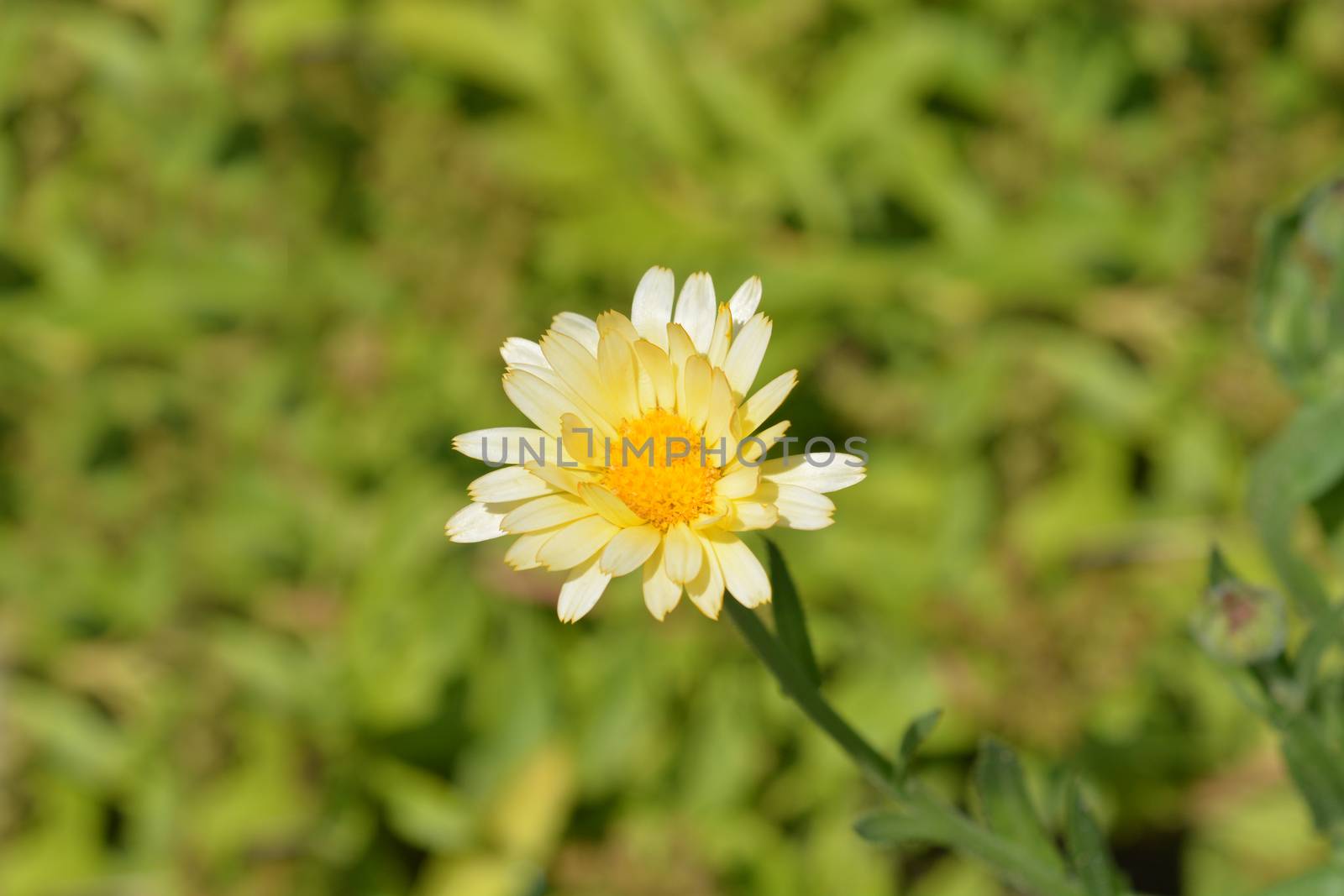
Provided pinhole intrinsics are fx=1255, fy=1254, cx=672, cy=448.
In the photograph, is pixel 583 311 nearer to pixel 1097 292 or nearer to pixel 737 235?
pixel 737 235

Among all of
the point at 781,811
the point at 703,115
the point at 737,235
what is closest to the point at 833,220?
the point at 737,235

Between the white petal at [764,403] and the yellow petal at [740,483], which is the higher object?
the white petal at [764,403]

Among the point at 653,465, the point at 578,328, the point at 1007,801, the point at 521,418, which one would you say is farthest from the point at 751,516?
the point at 521,418

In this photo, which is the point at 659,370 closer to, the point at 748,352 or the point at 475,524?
the point at 748,352

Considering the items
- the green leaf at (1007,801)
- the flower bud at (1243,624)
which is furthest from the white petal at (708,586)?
the flower bud at (1243,624)

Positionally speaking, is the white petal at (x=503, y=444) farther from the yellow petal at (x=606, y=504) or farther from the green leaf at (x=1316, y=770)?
the green leaf at (x=1316, y=770)
